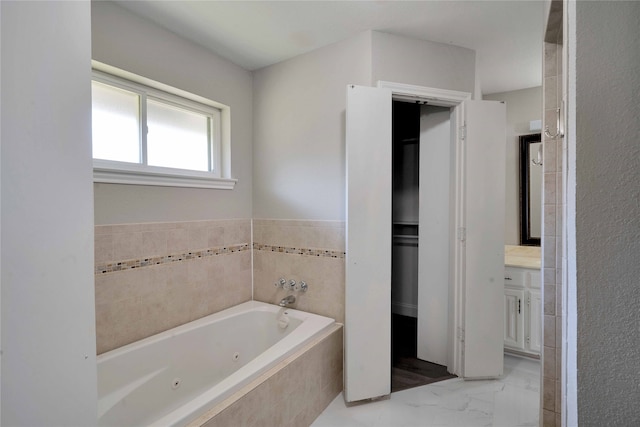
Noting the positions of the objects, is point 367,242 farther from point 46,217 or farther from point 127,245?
point 46,217

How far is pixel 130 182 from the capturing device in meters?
1.81

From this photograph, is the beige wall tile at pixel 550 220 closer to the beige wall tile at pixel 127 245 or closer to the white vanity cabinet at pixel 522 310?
the white vanity cabinet at pixel 522 310

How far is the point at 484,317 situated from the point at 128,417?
230cm

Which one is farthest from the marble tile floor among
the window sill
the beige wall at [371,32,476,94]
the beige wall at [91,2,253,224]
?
the beige wall at [371,32,476,94]

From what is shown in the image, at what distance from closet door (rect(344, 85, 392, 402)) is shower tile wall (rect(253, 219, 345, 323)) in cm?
26

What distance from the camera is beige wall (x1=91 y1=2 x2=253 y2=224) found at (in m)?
1.71

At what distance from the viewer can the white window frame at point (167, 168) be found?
1.74 meters

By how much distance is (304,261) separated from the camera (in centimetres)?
238

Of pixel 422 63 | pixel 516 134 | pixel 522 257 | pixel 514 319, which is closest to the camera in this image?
pixel 422 63

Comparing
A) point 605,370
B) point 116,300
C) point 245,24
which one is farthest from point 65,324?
point 245,24

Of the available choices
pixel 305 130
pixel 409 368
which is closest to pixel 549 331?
pixel 409 368

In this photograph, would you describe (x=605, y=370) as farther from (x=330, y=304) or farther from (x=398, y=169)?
(x=398, y=169)

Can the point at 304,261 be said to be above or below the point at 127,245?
below

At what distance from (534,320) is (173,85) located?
310 centimetres
